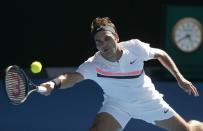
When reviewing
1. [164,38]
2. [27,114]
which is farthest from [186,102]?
[27,114]

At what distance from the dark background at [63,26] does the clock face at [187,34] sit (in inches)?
7.4

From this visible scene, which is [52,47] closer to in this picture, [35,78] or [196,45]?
[35,78]

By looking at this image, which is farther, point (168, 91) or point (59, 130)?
point (168, 91)

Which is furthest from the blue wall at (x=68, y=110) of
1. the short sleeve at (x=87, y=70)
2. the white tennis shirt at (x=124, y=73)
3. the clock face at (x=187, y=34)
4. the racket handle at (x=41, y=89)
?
the racket handle at (x=41, y=89)

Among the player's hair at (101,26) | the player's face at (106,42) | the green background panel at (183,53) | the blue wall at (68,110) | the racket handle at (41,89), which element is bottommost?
the blue wall at (68,110)

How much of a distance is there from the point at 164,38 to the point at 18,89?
309 centimetres

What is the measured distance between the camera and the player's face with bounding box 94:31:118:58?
5.31m

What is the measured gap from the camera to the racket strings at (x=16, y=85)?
16.3 ft

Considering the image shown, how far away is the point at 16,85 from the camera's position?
5.05 meters

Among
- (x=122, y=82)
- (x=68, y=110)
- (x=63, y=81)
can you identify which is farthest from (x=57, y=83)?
(x=68, y=110)

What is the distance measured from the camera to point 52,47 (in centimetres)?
811

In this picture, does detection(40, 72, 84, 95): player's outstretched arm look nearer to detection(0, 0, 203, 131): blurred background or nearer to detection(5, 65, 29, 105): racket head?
detection(5, 65, 29, 105): racket head

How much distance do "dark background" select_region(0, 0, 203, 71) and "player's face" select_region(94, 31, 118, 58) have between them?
262cm

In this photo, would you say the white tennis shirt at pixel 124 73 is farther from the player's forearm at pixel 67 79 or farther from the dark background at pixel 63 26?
the dark background at pixel 63 26
